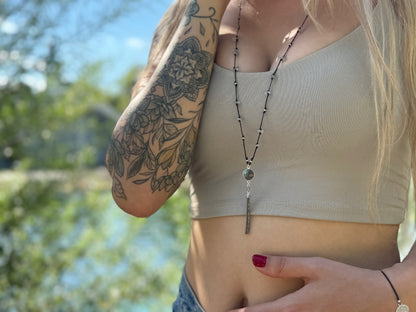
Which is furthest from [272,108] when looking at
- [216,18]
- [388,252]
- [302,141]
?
[388,252]

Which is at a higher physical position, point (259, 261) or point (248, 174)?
point (248, 174)

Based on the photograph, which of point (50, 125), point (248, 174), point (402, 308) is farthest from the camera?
point (50, 125)

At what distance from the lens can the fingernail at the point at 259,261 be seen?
115 cm

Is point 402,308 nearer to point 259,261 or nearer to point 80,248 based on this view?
point 259,261

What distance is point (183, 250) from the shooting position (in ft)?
11.8

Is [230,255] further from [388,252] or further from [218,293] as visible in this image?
[388,252]

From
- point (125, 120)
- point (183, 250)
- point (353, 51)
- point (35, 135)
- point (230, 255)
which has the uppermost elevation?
point (353, 51)

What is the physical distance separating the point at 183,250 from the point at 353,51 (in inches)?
103

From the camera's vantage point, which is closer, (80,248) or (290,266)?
(290,266)

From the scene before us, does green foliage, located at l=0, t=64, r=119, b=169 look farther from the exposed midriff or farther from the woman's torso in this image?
the exposed midriff

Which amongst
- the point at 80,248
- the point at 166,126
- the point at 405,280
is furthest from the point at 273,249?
the point at 80,248

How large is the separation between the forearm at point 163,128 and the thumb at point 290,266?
34 cm

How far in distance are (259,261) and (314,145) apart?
0.29 metres

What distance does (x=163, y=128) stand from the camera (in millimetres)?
1297
